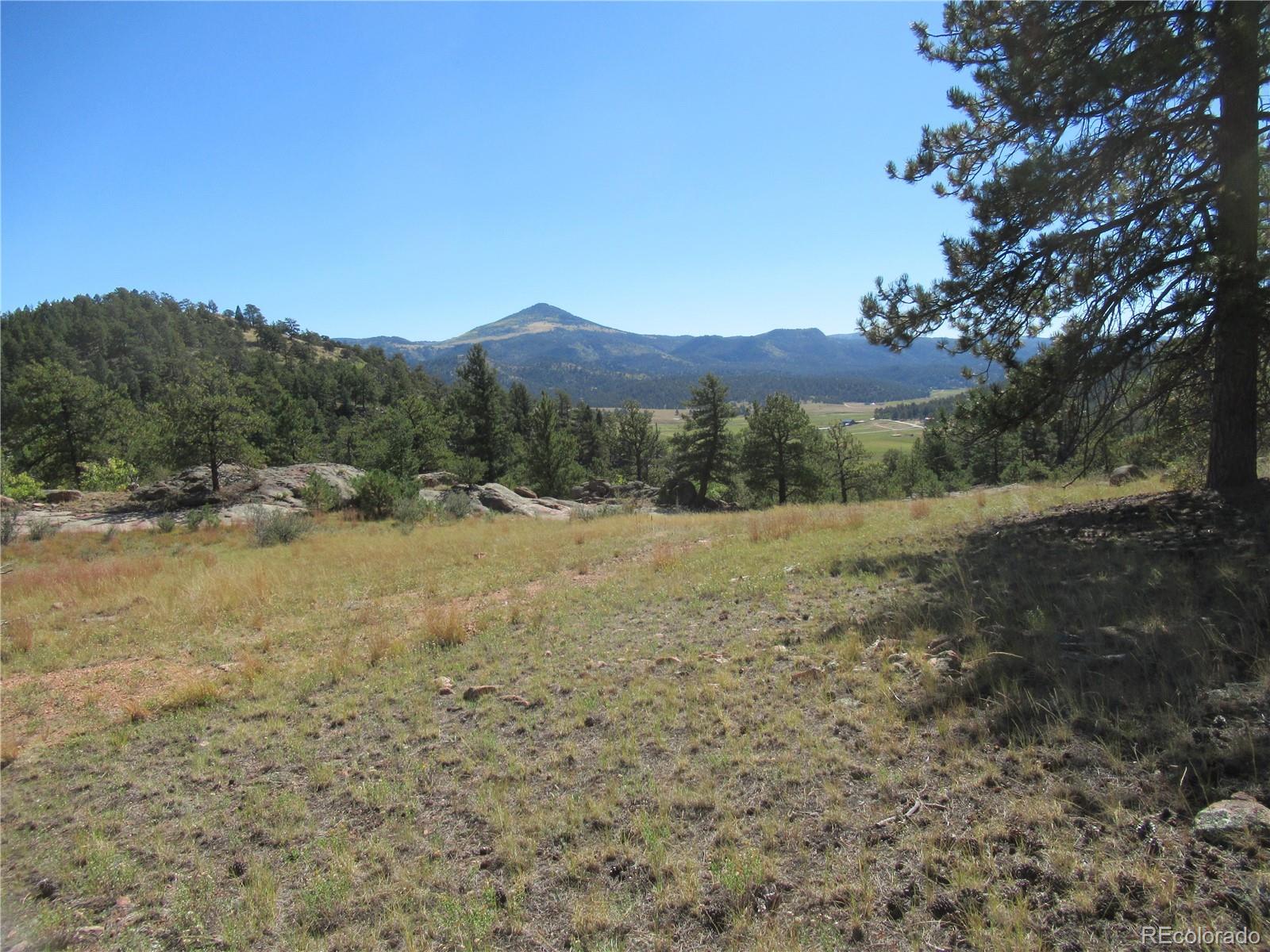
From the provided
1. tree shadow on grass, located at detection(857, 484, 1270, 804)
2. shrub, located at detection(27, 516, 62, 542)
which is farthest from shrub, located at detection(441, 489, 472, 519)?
tree shadow on grass, located at detection(857, 484, 1270, 804)

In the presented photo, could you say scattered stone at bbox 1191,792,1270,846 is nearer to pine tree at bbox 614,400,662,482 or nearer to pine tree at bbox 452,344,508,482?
pine tree at bbox 452,344,508,482

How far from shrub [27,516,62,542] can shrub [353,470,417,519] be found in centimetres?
915

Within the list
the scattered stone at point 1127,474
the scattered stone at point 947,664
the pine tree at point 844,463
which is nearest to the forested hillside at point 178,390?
the scattered stone at point 947,664

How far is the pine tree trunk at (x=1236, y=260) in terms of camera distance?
6117mm

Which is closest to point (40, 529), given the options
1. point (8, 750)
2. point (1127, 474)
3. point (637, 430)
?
point (8, 750)

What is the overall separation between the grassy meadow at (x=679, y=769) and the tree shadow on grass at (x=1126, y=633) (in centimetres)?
3

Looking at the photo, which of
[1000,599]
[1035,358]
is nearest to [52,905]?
[1000,599]

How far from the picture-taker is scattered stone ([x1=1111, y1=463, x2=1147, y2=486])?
15.0 metres

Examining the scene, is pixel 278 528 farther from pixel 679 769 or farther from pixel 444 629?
pixel 679 769

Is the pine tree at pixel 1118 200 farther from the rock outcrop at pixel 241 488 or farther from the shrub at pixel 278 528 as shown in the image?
the rock outcrop at pixel 241 488

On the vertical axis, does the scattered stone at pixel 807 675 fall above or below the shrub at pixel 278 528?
above

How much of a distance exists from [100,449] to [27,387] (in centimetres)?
488

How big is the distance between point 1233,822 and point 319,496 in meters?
27.4

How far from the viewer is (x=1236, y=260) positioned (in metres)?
6.03
